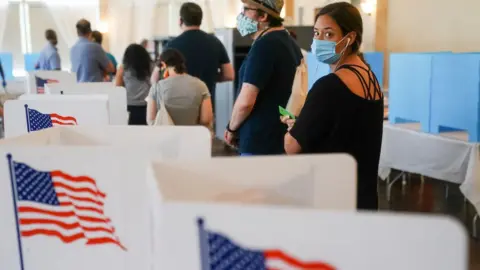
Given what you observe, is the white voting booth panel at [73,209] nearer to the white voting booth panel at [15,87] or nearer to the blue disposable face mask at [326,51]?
the blue disposable face mask at [326,51]

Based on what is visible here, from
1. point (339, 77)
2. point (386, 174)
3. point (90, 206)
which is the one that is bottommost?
point (386, 174)

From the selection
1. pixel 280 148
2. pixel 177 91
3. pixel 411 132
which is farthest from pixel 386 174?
pixel 280 148

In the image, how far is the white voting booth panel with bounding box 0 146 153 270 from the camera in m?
1.05

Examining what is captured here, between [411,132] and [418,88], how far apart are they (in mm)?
286

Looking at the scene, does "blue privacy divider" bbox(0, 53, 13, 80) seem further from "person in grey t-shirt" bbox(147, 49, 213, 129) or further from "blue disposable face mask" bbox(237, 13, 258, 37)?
"blue disposable face mask" bbox(237, 13, 258, 37)

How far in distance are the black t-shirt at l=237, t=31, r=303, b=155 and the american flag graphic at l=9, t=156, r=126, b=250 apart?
4.04 feet

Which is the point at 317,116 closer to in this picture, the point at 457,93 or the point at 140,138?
the point at 140,138

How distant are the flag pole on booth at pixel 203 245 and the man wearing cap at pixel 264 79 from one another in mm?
1505

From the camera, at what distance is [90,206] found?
1072 mm

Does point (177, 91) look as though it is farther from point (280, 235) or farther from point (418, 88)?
point (280, 235)

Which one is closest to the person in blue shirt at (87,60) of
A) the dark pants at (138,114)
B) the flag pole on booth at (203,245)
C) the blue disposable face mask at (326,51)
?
the dark pants at (138,114)

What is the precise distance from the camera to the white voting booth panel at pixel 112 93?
7.80 ft

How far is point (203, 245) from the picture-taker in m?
0.75

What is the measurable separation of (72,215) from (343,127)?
76 cm
